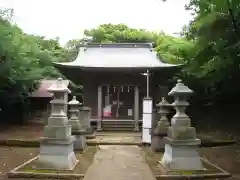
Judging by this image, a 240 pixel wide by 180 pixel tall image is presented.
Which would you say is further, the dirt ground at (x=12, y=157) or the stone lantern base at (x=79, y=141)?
the stone lantern base at (x=79, y=141)

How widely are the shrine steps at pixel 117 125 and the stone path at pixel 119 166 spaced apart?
6.85 m

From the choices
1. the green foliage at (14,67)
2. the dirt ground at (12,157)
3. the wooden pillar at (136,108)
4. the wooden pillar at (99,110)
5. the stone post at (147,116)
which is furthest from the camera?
the wooden pillar at (99,110)

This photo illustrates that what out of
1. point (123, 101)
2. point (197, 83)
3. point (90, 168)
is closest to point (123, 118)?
point (123, 101)

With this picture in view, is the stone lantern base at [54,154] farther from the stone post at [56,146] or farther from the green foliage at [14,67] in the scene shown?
the green foliage at [14,67]

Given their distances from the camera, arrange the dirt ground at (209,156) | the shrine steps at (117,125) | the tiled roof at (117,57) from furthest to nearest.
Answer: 1. the tiled roof at (117,57)
2. the shrine steps at (117,125)
3. the dirt ground at (209,156)

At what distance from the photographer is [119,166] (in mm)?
9641

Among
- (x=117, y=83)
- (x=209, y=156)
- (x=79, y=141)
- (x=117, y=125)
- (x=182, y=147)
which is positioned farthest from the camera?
(x=117, y=83)

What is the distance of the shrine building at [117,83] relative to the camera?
20500mm

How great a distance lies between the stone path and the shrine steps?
6848 mm

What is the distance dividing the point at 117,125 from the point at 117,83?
2.56 meters

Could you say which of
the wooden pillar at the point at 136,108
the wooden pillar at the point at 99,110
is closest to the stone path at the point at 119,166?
the wooden pillar at the point at 136,108

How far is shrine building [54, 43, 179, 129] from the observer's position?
20500 mm

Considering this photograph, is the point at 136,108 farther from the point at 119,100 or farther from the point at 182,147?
the point at 182,147

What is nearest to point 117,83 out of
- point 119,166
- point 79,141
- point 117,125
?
point 117,125
